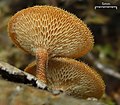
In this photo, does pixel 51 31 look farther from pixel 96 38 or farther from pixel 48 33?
pixel 96 38

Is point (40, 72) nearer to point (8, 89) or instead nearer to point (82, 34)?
point (82, 34)

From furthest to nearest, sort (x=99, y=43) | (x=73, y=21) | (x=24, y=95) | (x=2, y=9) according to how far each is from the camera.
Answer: (x=99, y=43) < (x=2, y=9) < (x=73, y=21) < (x=24, y=95)

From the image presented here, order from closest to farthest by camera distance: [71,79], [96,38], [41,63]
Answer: [41,63], [71,79], [96,38]

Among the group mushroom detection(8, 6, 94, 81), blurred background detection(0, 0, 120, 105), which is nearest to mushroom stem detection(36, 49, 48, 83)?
mushroom detection(8, 6, 94, 81)

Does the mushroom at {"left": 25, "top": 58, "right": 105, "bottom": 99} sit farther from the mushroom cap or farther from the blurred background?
the blurred background

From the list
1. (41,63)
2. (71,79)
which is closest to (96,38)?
(71,79)

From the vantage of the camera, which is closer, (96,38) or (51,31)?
(51,31)

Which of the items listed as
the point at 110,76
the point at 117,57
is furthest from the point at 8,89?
the point at 117,57
